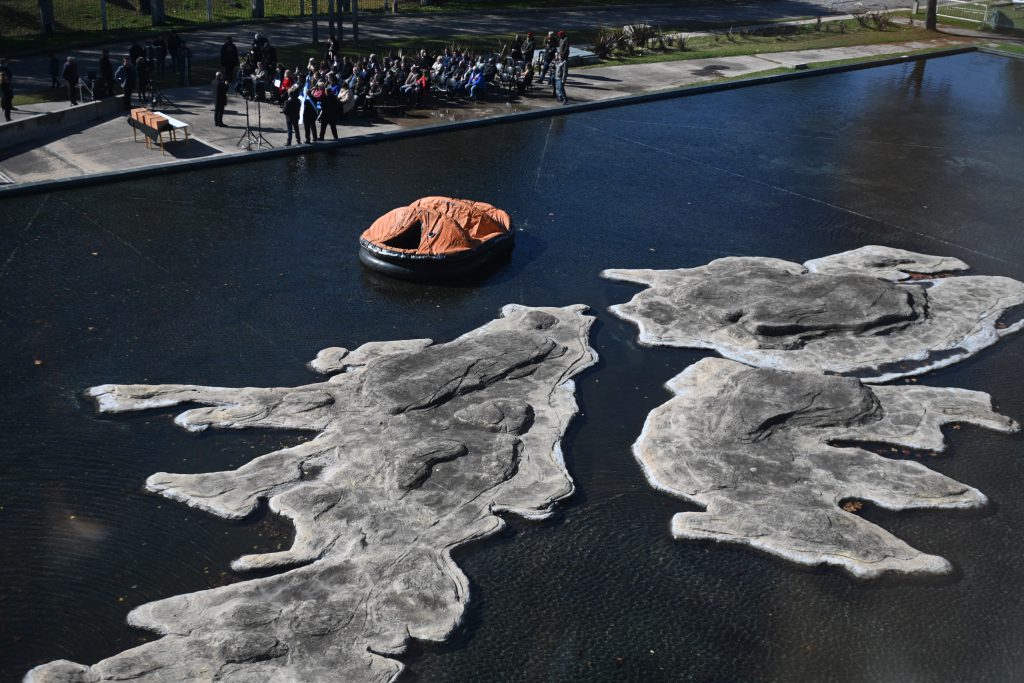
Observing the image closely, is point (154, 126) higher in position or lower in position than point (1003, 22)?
lower

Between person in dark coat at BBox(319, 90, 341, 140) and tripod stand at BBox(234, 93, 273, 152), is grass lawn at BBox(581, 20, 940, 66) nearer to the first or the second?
person in dark coat at BBox(319, 90, 341, 140)

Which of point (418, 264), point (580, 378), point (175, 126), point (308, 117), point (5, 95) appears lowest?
point (580, 378)

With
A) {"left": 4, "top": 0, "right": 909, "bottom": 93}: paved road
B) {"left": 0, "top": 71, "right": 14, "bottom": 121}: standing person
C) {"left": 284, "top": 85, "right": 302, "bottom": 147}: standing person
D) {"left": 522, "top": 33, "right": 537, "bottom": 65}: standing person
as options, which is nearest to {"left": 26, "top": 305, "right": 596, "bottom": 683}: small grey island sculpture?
{"left": 284, "top": 85, "right": 302, "bottom": 147}: standing person

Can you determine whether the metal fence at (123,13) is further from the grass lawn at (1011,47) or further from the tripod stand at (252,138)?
the grass lawn at (1011,47)

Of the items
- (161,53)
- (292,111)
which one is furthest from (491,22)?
(292,111)

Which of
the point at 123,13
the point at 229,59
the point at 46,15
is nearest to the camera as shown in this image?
the point at 229,59

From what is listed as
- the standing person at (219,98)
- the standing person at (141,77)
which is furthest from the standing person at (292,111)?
the standing person at (141,77)

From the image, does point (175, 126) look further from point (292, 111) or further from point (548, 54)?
point (548, 54)
